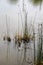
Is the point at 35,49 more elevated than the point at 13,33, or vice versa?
the point at 13,33

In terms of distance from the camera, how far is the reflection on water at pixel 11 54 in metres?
1.60

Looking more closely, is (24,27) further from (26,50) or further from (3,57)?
(3,57)

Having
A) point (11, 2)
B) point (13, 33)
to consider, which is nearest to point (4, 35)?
point (13, 33)

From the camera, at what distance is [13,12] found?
1.62 metres

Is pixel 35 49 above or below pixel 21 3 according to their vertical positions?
below

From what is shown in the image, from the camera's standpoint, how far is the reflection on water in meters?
1.60

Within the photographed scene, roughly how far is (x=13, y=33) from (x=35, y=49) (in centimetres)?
31

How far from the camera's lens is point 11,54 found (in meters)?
1.61

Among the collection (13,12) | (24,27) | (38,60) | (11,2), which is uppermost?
(11,2)

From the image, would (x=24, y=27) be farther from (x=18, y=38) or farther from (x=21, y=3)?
(x=21, y=3)

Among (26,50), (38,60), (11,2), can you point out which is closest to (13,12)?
(11,2)

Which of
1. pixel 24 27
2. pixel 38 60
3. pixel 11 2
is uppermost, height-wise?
pixel 11 2

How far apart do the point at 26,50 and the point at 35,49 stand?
0.33 ft

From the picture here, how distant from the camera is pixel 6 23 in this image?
1617mm
